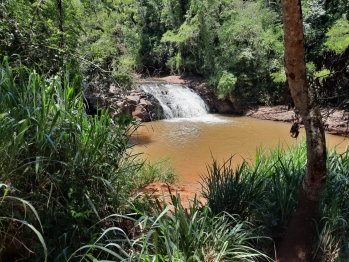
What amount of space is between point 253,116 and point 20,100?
12.5 meters

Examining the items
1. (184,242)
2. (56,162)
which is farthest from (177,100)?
(184,242)

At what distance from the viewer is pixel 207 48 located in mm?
16156

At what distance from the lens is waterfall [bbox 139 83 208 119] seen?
1351 cm

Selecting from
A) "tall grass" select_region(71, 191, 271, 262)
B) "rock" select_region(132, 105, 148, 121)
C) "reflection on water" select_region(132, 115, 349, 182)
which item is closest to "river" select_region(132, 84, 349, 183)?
"reflection on water" select_region(132, 115, 349, 182)

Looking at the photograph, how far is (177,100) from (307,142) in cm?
1189

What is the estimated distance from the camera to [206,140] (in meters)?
9.59

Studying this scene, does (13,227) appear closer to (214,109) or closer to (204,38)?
(214,109)

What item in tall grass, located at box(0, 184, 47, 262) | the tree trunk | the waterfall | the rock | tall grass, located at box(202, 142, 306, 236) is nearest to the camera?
tall grass, located at box(0, 184, 47, 262)

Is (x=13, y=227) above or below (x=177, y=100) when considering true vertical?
below

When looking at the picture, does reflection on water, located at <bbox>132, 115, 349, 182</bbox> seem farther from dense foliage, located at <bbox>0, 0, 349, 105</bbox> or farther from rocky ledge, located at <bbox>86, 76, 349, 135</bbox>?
dense foliage, located at <bbox>0, 0, 349, 105</bbox>

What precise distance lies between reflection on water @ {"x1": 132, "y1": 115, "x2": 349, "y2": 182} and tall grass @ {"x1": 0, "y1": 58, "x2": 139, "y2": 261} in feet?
A: 13.6

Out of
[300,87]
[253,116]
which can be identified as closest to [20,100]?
[300,87]

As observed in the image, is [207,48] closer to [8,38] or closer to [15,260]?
[8,38]

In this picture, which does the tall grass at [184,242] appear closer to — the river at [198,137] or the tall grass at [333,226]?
the tall grass at [333,226]
